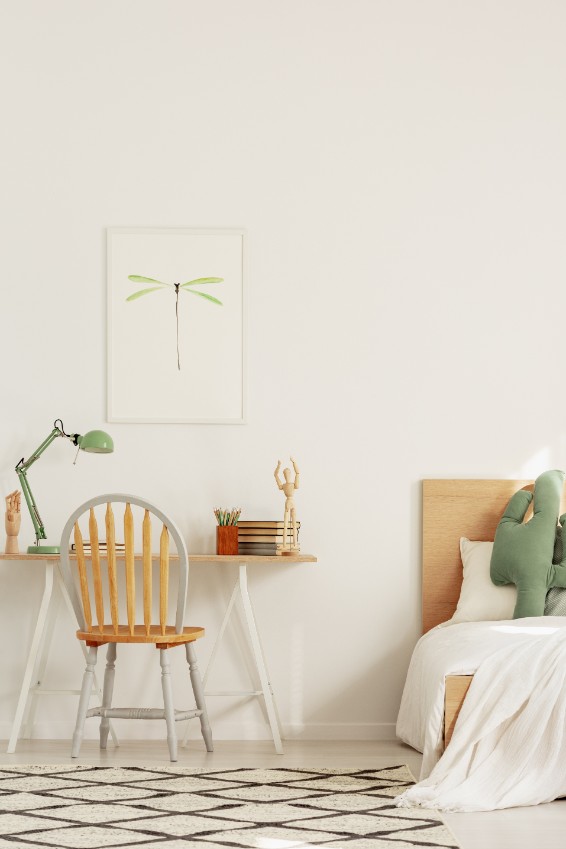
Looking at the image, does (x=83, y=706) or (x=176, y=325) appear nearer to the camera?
(x=83, y=706)

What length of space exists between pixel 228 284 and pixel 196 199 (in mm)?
355

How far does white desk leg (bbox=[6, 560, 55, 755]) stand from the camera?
3.56 metres

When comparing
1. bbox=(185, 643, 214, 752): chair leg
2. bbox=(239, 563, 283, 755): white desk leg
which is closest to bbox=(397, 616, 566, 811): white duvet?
bbox=(239, 563, 283, 755): white desk leg

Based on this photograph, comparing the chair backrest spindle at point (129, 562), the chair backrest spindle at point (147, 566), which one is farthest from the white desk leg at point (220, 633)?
the chair backrest spindle at point (147, 566)

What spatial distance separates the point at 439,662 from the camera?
317 cm

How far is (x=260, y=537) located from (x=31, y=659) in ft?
2.95

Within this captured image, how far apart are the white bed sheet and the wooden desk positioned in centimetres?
48

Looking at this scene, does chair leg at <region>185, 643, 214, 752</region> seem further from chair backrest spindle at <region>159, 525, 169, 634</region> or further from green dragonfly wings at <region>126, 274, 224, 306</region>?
green dragonfly wings at <region>126, 274, 224, 306</region>

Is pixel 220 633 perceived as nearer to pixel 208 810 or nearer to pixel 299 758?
pixel 299 758

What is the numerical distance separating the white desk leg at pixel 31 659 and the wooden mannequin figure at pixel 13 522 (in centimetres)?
19

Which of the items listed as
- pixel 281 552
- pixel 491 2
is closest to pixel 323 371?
pixel 281 552

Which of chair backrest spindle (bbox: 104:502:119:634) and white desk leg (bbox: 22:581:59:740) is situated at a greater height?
chair backrest spindle (bbox: 104:502:119:634)

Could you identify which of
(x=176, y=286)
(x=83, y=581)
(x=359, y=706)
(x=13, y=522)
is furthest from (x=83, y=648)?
(x=176, y=286)

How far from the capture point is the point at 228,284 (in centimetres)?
403
